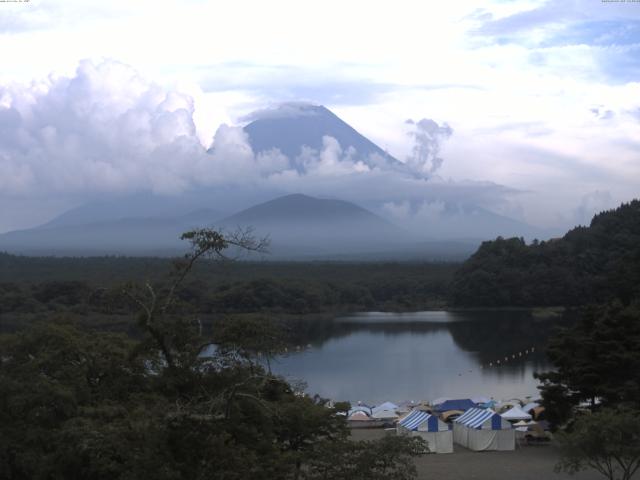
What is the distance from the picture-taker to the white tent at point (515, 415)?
16.1 m

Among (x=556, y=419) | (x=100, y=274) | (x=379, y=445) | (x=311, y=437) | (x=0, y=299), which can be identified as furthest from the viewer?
(x=100, y=274)

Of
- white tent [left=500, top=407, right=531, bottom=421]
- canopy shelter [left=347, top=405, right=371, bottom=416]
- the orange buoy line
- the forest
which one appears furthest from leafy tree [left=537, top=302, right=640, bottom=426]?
the orange buoy line

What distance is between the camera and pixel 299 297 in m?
43.6

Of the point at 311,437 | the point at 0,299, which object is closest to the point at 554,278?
the point at 0,299

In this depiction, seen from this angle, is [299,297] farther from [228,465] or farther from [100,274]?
[228,465]

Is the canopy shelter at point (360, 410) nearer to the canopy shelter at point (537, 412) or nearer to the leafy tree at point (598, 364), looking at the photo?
the canopy shelter at point (537, 412)

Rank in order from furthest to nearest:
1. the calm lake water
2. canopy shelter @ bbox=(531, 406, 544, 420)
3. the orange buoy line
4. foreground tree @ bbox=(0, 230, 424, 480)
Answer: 1. the orange buoy line
2. the calm lake water
3. canopy shelter @ bbox=(531, 406, 544, 420)
4. foreground tree @ bbox=(0, 230, 424, 480)

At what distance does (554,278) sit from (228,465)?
41.2 m

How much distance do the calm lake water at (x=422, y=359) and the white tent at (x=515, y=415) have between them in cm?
412

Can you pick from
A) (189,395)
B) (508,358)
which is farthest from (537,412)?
(508,358)

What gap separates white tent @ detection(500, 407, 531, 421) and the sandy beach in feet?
5.75

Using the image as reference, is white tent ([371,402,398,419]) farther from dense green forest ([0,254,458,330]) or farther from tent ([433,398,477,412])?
dense green forest ([0,254,458,330])

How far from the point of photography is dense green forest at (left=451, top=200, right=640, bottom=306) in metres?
45.0

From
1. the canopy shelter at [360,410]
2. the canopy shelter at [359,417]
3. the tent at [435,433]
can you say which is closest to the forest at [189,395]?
the tent at [435,433]
